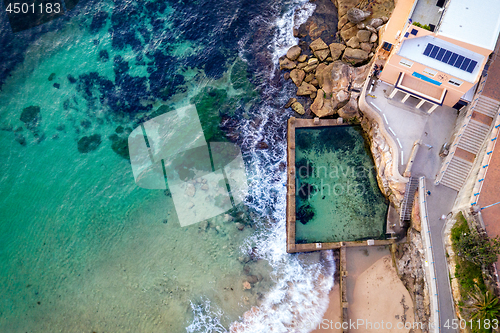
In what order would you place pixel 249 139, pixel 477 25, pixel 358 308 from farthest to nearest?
pixel 249 139, pixel 358 308, pixel 477 25

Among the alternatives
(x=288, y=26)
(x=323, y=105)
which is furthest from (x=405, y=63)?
(x=288, y=26)

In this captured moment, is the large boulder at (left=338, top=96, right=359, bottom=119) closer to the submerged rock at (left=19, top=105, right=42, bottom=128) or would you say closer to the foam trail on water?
the foam trail on water

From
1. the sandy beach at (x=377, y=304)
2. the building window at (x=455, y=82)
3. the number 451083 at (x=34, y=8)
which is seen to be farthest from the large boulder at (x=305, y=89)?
the number 451083 at (x=34, y=8)

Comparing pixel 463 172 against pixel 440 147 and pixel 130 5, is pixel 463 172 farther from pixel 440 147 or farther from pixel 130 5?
pixel 130 5

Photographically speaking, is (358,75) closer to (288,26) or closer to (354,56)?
(354,56)

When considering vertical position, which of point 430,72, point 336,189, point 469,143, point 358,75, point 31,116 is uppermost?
point 430,72

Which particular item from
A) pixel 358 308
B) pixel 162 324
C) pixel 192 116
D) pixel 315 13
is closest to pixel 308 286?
pixel 358 308
